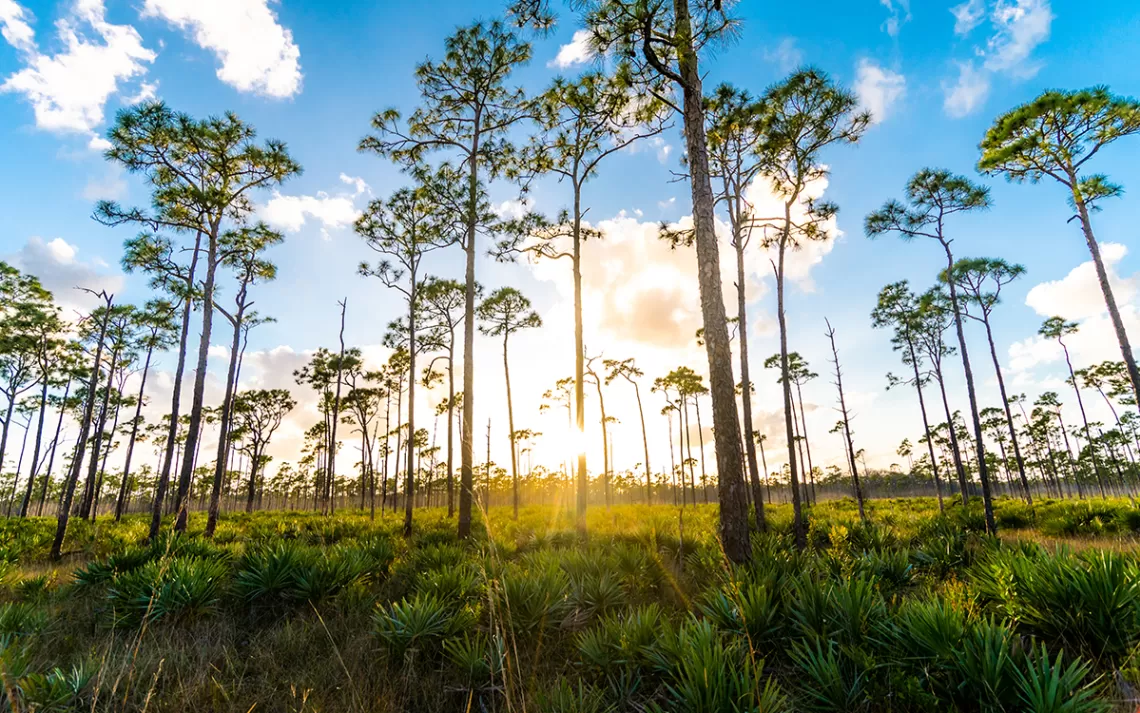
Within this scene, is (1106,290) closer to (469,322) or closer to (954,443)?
(954,443)

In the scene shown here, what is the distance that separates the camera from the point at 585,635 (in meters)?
4.77

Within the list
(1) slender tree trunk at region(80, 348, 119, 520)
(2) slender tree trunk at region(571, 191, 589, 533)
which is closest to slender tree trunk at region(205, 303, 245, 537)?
(1) slender tree trunk at region(80, 348, 119, 520)

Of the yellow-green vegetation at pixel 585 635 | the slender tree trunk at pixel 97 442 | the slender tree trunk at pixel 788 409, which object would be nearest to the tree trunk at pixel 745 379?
the slender tree trunk at pixel 788 409

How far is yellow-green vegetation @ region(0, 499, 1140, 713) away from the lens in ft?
10.3

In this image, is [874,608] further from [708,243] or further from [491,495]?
[491,495]

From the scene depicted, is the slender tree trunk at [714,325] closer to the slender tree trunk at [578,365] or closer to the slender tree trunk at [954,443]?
the slender tree trunk at [578,365]

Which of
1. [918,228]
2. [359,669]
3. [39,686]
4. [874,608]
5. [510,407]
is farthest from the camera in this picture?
[510,407]

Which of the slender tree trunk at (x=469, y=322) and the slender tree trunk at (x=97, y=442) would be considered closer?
the slender tree trunk at (x=469, y=322)

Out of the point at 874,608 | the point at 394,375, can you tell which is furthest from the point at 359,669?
the point at 394,375

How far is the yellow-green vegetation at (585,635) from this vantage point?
3135mm

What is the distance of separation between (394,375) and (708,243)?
101 ft

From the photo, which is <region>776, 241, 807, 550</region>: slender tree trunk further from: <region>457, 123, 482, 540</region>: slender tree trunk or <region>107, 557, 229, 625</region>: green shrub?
<region>107, 557, 229, 625</region>: green shrub

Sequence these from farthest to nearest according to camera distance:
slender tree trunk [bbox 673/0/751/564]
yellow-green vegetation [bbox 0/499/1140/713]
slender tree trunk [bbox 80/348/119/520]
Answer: slender tree trunk [bbox 80/348/119/520] < slender tree trunk [bbox 673/0/751/564] < yellow-green vegetation [bbox 0/499/1140/713]

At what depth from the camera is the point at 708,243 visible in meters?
7.94
